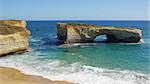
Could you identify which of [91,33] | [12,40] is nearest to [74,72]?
[12,40]

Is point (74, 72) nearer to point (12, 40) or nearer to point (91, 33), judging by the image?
point (12, 40)

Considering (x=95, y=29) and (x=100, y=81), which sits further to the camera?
(x=95, y=29)

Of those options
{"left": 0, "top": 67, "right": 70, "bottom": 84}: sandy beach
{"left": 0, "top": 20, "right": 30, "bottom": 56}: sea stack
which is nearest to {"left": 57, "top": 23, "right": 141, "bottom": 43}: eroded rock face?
{"left": 0, "top": 20, "right": 30, "bottom": 56}: sea stack

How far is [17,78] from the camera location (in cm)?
1580

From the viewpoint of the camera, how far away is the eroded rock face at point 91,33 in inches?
1367

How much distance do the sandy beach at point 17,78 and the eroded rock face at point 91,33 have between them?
17440 mm

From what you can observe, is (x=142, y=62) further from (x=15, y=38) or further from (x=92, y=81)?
(x=15, y=38)

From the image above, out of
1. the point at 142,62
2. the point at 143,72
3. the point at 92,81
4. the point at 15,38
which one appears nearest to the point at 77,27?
the point at 15,38

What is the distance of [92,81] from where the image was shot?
1502cm

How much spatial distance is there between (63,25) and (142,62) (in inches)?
639

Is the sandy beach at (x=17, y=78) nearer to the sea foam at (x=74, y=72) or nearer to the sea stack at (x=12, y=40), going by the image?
the sea foam at (x=74, y=72)

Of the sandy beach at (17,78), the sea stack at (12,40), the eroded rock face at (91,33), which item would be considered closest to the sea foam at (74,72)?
the sandy beach at (17,78)

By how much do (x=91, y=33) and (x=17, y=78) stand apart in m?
20.4

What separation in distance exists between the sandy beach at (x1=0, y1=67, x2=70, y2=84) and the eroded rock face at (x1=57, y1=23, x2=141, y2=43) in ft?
57.2
